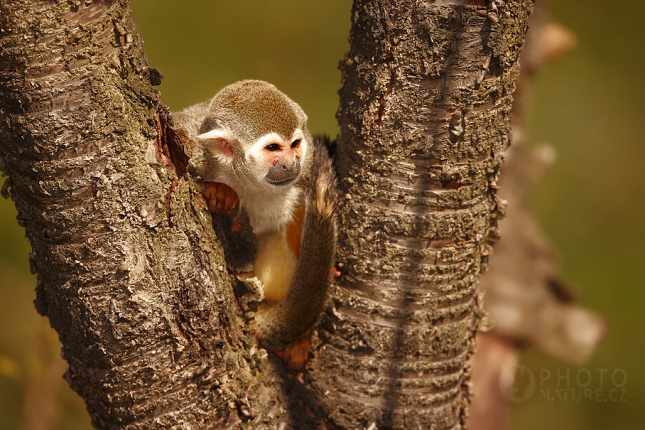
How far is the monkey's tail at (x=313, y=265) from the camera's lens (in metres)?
2.10

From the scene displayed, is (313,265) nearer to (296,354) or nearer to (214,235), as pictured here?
(296,354)

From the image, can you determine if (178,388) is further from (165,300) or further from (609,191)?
(609,191)

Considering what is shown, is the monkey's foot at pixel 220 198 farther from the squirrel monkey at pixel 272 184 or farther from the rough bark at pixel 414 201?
the rough bark at pixel 414 201

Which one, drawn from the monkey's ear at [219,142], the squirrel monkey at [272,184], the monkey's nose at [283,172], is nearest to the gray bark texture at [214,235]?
the squirrel monkey at [272,184]

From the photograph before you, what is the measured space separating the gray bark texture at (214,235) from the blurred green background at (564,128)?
282cm

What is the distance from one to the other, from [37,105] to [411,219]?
111cm

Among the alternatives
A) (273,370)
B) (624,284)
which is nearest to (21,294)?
(273,370)

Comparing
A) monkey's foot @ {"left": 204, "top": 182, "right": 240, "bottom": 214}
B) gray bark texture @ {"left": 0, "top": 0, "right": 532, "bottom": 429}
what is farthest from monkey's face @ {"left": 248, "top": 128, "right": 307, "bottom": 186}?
gray bark texture @ {"left": 0, "top": 0, "right": 532, "bottom": 429}

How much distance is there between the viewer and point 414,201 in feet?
6.23

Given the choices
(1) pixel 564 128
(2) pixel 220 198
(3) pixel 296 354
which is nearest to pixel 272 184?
(2) pixel 220 198

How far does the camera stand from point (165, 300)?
1.72 meters

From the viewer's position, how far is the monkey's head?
270 cm

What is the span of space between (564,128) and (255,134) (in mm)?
5343

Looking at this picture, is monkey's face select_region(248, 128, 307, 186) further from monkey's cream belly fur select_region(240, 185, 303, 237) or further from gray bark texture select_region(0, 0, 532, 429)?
gray bark texture select_region(0, 0, 532, 429)
